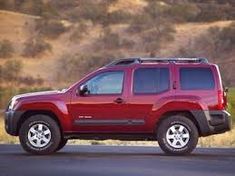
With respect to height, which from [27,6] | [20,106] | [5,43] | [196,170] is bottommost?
[196,170]

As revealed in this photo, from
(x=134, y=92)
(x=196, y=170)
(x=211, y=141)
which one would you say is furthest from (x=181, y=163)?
(x=211, y=141)

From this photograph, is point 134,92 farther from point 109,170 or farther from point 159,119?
point 109,170

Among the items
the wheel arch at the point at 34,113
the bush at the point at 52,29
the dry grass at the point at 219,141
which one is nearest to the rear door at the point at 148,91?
the wheel arch at the point at 34,113

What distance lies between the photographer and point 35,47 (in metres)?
53.8

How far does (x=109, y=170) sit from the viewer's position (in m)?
12.9

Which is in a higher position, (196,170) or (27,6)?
(27,6)

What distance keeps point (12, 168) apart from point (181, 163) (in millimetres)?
3078

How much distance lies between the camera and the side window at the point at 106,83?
15938 mm

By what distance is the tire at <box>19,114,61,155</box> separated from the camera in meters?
15.9

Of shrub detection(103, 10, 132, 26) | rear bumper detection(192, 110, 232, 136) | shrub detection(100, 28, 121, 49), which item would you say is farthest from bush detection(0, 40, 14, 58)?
rear bumper detection(192, 110, 232, 136)

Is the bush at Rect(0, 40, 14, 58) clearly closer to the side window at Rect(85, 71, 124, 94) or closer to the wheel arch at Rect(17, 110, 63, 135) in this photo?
the wheel arch at Rect(17, 110, 63, 135)

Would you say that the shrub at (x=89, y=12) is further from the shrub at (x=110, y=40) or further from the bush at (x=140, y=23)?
the shrub at (x=110, y=40)

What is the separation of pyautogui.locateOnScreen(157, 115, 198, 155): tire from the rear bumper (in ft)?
0.57

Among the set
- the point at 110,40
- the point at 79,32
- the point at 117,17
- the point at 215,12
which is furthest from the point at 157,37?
the point at 215,12
